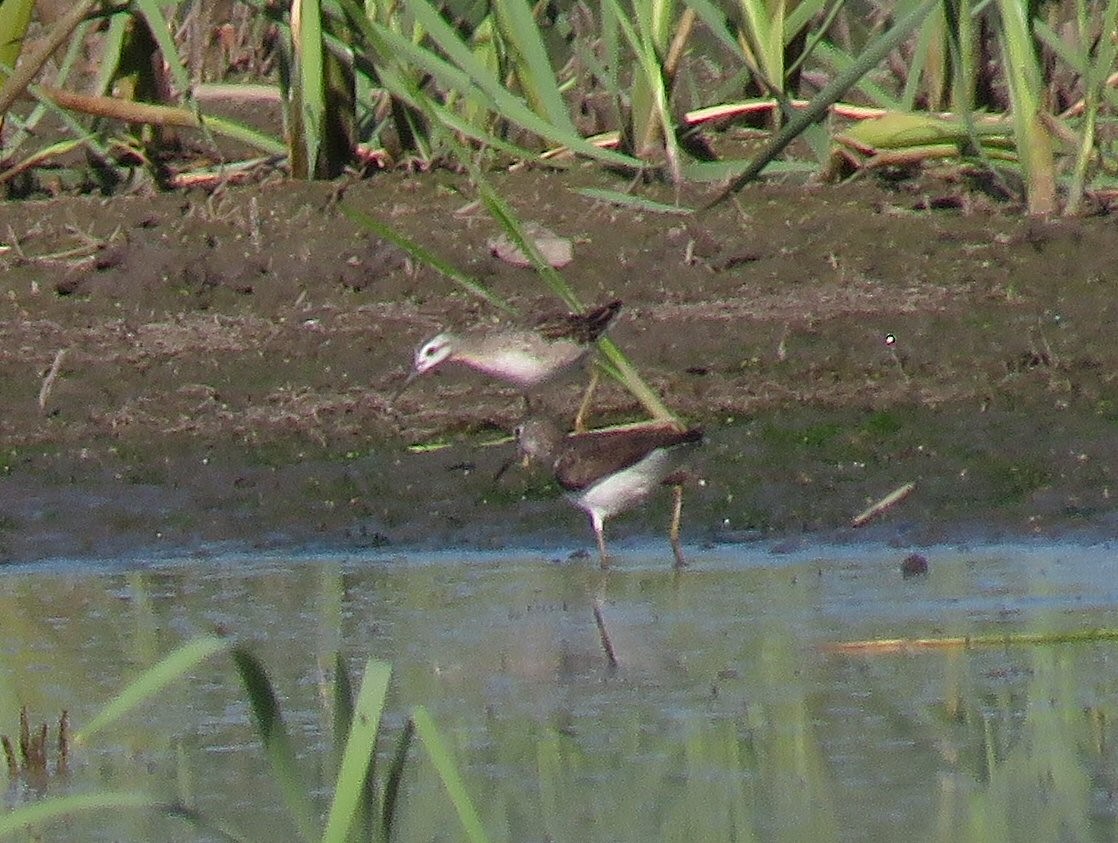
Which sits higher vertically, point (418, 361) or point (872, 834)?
point (872, 834)

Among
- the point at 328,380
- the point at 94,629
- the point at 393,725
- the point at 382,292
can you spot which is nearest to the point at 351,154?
A: the point at 382,292

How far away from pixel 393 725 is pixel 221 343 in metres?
3.92

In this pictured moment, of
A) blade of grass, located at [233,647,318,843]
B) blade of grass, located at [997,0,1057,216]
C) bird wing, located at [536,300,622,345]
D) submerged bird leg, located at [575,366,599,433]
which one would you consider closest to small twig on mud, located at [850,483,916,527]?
bird wing, located at [536,300,622,345]

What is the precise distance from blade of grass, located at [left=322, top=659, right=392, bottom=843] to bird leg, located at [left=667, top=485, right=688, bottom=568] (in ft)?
12.3

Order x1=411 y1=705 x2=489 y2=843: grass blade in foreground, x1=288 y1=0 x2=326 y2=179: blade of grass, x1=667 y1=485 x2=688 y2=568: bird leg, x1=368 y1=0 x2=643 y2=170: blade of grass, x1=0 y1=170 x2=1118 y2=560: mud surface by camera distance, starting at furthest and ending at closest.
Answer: x1=288 y1=0 x2=326 y2=179: blade of grass
x1=368 y1=0 x2=643 y2=170: blade of grass
x1=0 y1=170 x2=1118 y2=560: mud surface
x1=667 y1=485 x2=688 y2=568: bird leg
x1=411 y1=705 x2=489 y2=843: grass blade in foreground

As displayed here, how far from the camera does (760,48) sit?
32.1 ft

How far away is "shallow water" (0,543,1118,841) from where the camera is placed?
4.48 meters

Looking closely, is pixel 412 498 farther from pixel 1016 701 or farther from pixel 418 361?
pixel 1016 701

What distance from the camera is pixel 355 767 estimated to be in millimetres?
3266

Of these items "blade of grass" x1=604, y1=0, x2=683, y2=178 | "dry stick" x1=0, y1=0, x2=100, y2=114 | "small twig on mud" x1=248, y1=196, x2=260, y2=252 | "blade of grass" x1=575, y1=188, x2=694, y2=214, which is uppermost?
"dry stick" x1=0, y1=0, x2=100, y2=114

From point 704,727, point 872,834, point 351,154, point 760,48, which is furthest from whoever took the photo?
point 351,154

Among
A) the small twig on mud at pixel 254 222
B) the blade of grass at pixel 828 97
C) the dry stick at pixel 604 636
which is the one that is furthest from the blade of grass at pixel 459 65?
the blade of grass at pixel 828 97

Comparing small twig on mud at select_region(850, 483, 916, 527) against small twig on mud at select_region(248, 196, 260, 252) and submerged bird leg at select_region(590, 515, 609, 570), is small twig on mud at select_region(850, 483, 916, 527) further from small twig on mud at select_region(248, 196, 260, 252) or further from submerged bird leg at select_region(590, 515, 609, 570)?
small twig on mud at select_region(248, 196, 260, 252)

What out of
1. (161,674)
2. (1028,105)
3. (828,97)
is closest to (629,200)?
(1028,105)
